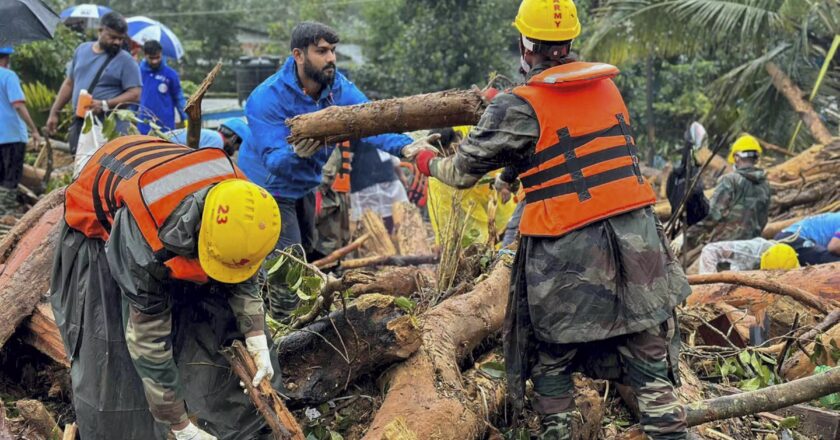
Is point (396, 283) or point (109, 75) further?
point (109, 75)

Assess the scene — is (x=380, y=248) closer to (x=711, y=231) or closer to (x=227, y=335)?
(x=711, y=231)

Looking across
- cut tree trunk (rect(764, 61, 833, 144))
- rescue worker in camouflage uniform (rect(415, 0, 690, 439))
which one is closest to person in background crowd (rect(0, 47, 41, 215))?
rescue worker in camouflage uniform (rect(415, 0, 690, 439))

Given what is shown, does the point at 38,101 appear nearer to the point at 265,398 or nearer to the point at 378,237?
the point at 378,237

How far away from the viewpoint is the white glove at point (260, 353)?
3176 millimetres

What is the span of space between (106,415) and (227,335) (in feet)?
1.80

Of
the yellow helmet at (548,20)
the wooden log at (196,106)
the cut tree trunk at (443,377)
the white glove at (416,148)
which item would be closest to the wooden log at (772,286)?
the cut tree trunk at (443,377)

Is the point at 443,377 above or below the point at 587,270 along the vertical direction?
below

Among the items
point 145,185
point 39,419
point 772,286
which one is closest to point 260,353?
point 145,185

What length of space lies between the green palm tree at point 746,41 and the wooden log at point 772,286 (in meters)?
6.17

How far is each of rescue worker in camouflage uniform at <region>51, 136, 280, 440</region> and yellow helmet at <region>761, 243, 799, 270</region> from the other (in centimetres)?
503

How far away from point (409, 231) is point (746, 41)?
21.9 ft

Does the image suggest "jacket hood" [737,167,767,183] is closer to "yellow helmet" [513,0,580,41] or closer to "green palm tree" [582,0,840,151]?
"green palm tree" [582,0,840,151]

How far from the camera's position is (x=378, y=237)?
8.43 meters

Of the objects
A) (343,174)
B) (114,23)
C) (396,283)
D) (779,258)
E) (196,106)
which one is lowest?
(779,258)
